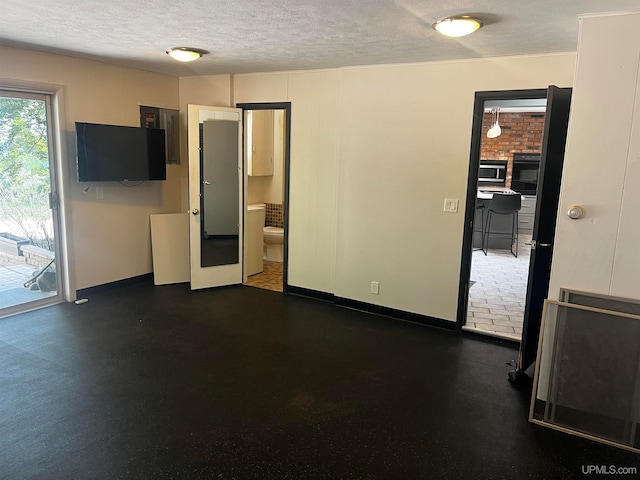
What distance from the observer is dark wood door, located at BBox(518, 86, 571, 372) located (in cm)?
291

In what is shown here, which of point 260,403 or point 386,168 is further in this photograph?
point 386,168

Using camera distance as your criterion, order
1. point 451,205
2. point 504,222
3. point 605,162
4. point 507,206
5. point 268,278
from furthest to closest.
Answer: point 504,222 → point 507,206 → point 268,278 → point 451,205 → point 605,162

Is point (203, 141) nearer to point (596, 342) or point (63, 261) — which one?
point (63, 261)

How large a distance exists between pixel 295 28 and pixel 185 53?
1254 mm

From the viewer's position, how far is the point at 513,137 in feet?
31.2

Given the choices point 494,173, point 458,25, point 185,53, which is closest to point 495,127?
point 494,173

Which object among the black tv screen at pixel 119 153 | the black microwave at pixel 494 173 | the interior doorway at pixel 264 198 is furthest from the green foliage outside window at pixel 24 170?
the black microwave at pixel 494 173

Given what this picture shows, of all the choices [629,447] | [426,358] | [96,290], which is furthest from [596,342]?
[96,290]

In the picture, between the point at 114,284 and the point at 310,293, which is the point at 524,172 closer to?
the point at 310,293

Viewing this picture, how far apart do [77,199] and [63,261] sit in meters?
0.63

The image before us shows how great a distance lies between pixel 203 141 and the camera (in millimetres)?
4855

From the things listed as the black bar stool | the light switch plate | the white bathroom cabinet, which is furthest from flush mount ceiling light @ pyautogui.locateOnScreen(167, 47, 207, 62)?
the black bar stool

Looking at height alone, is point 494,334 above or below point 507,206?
below

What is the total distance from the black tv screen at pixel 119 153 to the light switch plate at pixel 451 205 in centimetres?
309
